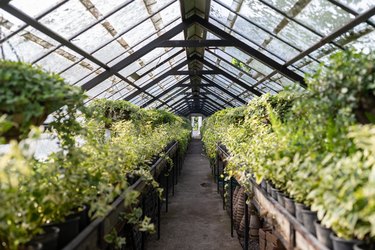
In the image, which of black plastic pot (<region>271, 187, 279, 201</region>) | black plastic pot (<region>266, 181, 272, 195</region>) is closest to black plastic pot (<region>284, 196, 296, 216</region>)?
black plastic pot (<region>271, 187, 279, 201</region>)

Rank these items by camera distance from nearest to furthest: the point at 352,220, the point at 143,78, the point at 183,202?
Answer: the point at 352,220
the point at 183,202
the point at 143,78

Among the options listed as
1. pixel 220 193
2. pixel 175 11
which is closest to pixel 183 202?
pixel 220 193

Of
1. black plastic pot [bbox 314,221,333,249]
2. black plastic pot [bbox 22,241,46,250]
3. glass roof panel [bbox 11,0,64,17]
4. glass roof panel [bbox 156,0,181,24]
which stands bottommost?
black plastic pot [bbox 22,241,46,250]

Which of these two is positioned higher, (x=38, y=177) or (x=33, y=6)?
(x=33, y=6)

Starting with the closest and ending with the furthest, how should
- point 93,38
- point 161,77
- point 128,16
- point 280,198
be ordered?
point 280,198
point 128,16
point 93,38
point 161,77

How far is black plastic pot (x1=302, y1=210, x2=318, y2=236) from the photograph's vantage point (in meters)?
1.48

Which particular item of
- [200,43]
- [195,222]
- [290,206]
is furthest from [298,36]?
[290,206]

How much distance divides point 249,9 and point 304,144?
172 inches

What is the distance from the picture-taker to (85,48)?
234 inches

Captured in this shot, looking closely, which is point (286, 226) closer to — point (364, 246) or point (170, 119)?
point (364, 246)

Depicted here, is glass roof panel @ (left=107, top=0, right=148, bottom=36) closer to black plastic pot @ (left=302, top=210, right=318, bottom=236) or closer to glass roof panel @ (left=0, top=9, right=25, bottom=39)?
glass roof panel @ (left=0, top=9, right=25, bottom=39)

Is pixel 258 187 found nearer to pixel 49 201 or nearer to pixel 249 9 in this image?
pixel 49 201

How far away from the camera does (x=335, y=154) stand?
141cm

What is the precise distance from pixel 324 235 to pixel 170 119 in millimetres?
8527
